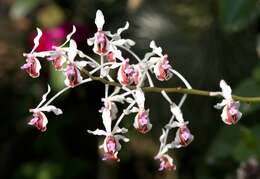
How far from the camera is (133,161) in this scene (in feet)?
13.5

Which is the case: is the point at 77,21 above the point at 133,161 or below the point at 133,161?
above

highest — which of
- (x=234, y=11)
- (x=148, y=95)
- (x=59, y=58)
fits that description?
(x=148, y=95)

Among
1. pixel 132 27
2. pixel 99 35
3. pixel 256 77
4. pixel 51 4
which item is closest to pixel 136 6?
pixel 132 27

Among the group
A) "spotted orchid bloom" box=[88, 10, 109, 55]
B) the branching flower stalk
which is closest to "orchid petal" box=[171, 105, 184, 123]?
the branching flower stalk

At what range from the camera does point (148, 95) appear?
3.28 m

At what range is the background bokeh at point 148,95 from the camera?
3182 millimetres

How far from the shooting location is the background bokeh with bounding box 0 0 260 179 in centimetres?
318

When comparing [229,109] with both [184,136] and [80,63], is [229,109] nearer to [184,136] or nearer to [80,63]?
A: [184,136]

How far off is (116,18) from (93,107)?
634 millimetres

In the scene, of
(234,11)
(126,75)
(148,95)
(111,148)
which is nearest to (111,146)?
(111,148)

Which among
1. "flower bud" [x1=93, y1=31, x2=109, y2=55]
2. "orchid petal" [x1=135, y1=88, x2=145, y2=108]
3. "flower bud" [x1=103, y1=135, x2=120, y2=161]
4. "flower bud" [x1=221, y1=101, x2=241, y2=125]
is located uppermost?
"flower bud" [x1=93, y1=31, x2=109, y2=55]

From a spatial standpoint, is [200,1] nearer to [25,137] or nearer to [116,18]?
[116,18]

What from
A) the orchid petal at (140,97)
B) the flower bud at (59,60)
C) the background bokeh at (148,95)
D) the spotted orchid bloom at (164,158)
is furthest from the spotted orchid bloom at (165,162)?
the background bokeh at (148,95)

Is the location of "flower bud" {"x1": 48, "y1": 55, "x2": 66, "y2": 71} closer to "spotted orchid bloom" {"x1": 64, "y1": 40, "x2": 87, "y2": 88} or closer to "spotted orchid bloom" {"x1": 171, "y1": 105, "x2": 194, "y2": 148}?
"spotted orchid bloom" {"x1": 64, "y1": 40, "x2": 87, "y2": 88}
